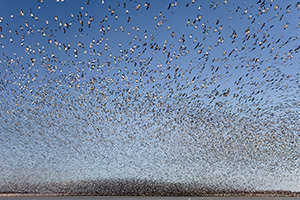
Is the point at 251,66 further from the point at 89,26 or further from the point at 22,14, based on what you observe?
the point at 22,14

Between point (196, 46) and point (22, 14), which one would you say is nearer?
point (22, 14)

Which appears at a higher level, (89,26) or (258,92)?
(258,92)

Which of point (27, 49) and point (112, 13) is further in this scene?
point (27, 49)

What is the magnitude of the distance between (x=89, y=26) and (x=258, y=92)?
1232cm

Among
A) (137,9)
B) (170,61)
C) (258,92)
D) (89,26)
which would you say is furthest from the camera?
(258,92)

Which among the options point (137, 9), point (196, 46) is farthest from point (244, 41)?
point (137, 9)

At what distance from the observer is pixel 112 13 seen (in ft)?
38.5

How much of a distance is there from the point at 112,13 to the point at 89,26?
1.39 m

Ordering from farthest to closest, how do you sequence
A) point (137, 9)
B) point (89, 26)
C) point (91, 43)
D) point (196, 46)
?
point (91, 43) → point (196, 46) → point (89, 26) → point (137, 9)

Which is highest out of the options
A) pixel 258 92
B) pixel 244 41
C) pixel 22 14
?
pixel 258 92

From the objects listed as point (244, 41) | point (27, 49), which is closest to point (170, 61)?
point (244, 41)

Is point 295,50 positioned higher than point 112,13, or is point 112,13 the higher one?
point 295,50

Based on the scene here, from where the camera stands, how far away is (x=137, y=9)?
1129cm

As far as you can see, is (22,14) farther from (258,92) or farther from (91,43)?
(258,92)
